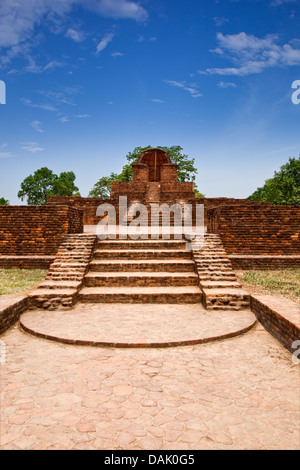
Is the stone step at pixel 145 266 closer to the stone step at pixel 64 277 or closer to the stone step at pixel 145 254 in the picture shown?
the stone step at pixel 145 254

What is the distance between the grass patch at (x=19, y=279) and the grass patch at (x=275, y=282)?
4.37 meters

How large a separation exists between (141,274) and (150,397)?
370 cm

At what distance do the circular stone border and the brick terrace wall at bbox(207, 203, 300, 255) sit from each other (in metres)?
3.34

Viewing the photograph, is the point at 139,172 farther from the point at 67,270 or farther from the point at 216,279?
the point at 216,279

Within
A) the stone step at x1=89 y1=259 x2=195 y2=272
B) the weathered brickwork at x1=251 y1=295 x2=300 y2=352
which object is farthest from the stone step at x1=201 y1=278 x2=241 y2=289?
the stone step at x1=89 y1=259 x2=195 y2=272

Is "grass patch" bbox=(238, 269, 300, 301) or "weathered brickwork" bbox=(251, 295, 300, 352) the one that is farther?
"grass patch" bbox=(238, 269, 300, 301)

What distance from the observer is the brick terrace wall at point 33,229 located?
7898 millimetres

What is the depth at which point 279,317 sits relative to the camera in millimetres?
3885

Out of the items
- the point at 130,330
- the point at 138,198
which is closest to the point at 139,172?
the point at 138,198

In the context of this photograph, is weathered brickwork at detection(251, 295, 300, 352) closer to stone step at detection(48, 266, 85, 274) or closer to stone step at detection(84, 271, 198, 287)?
stone step at detection(84, 271, 198, 287)

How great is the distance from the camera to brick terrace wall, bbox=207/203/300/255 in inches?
316

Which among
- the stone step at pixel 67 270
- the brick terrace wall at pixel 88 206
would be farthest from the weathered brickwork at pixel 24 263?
the brick terrace wall at pixel 88 206
